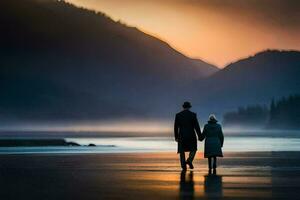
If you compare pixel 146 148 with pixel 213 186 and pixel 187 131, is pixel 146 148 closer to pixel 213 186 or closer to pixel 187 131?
pixel 187 131

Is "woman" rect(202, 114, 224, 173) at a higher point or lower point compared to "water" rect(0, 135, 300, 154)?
lower

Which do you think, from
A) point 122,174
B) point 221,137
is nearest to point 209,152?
point 221,137

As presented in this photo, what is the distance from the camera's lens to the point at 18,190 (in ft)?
64.7

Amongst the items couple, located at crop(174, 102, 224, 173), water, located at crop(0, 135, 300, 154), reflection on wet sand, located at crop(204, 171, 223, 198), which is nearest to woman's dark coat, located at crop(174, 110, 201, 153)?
couple, located at crop(174, 102, 224, 173)

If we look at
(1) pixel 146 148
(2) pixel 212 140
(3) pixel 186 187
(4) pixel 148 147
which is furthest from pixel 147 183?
(4) pixel 148 147

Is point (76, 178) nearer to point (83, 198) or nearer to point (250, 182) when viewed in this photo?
point (250, 182)

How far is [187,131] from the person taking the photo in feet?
93.2

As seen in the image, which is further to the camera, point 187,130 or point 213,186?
point 187,130

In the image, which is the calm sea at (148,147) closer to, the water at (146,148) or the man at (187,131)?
the water at (146,148)

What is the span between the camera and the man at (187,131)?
92.7 ft

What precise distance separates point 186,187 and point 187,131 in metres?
7.94

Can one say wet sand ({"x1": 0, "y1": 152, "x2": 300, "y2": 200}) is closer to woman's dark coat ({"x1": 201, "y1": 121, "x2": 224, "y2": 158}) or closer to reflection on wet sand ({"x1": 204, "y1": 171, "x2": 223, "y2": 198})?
reflection on wet sand ({"x1": 204, "y1": 171, "x2": 223, "y2": 198})

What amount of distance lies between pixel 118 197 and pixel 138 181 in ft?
15.0

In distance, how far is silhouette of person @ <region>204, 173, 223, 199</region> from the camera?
60.7ft
